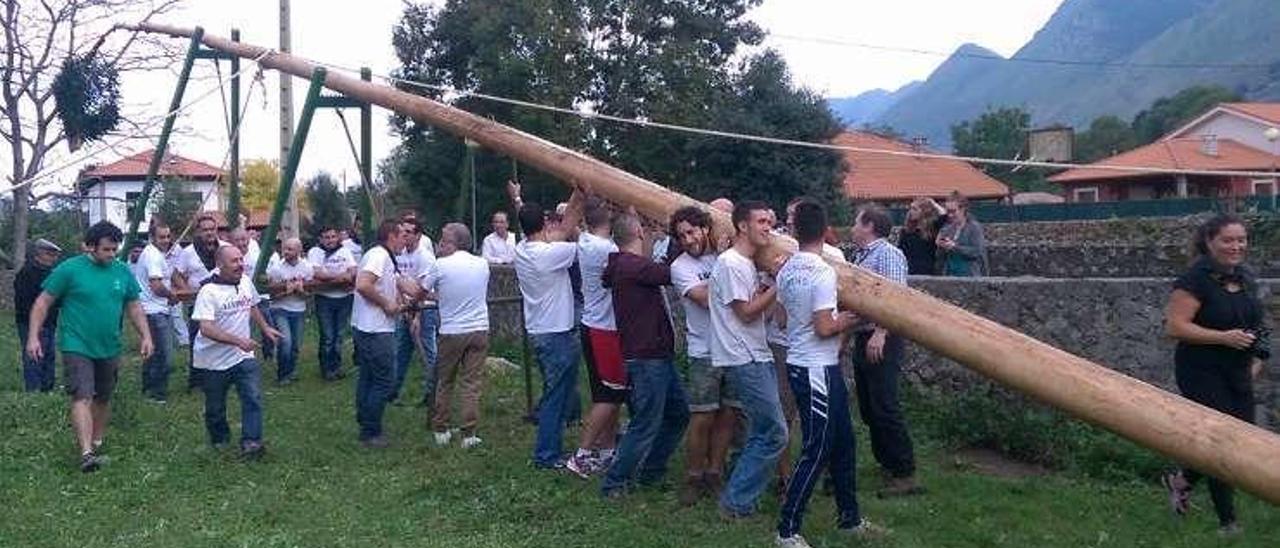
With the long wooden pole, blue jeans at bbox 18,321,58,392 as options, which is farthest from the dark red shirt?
blue jeans at bbox 18,321,58,392

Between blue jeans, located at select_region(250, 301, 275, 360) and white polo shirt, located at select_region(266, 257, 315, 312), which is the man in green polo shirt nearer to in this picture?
blue jeans, located at select_region(250, 301, 275, 360)

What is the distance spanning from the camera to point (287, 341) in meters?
14.2

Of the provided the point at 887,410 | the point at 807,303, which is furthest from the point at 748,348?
the point at 887,410

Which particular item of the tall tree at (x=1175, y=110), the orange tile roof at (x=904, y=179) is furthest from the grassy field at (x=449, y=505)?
the tall tree at (x=1175, y=110)

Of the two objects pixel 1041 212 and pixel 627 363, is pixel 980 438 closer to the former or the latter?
pixel 627 363

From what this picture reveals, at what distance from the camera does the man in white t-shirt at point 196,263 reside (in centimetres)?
1295

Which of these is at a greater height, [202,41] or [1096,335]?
[202,41]

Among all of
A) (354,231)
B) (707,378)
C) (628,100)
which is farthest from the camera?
(628,100)

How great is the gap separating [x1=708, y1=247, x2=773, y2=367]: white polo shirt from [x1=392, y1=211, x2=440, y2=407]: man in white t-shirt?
416 cm

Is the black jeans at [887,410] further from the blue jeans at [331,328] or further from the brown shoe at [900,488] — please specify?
the blue jeans at [331,328]

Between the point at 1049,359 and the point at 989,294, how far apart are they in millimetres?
5235

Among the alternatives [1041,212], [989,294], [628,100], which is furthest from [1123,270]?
[628,100]

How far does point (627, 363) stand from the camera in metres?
8.18

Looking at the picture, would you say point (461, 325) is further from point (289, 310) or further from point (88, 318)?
point (289, 310)
